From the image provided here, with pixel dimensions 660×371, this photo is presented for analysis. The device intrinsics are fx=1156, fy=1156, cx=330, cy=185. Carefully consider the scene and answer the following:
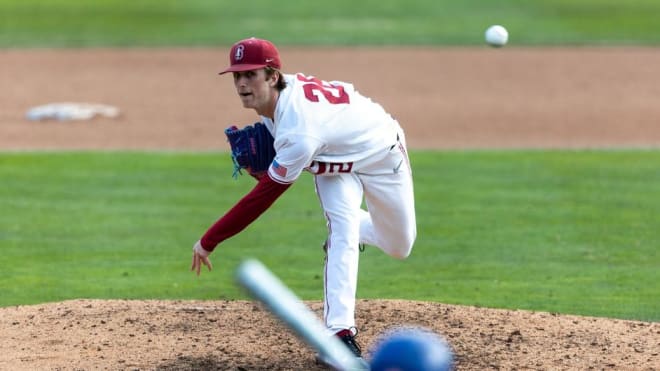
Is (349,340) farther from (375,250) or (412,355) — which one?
(375,250)

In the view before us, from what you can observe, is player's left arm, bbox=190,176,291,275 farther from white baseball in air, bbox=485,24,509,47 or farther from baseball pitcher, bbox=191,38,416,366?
white baseball in air, bbox=485,24,509,47

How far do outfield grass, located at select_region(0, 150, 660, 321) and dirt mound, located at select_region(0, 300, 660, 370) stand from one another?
899 millimetres

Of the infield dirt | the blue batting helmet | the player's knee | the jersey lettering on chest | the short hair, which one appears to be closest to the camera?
the blue batting helmet

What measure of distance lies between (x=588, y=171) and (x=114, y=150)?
634 cm

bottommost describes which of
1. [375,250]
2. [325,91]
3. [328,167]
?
[375,250]

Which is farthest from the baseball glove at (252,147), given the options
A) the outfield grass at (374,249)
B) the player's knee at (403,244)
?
the outfield grass at (374,249)

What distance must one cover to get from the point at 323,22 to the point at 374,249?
760 inches

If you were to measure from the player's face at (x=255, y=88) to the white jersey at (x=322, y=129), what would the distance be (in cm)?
8

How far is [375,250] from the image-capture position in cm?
1073

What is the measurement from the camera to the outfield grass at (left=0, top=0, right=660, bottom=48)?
86.1ft

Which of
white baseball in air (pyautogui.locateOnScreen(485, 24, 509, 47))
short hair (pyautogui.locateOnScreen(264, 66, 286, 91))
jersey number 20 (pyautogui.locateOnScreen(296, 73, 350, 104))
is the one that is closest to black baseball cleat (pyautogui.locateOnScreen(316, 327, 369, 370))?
jersey number 20 (pyautogui.locateOnScreen(296, 73, 350, 104))

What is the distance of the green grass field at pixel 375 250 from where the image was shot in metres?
9.17

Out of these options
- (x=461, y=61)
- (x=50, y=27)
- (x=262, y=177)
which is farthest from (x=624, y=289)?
(x=50, y=27)

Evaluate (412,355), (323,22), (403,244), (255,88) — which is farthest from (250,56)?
(323,22)
